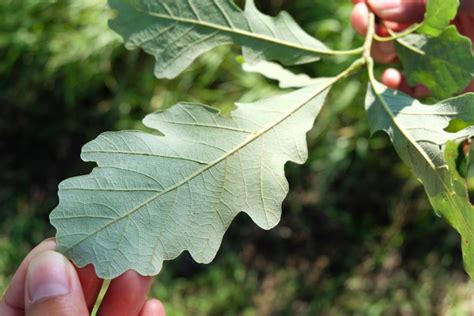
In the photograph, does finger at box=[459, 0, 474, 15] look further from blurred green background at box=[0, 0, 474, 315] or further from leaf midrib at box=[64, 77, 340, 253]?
blurred green background at box=[0, 0, 474, 315]

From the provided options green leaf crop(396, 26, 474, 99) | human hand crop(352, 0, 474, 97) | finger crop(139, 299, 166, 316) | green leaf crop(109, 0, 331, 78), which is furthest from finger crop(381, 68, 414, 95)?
finger crop(139, 299, 166, 316)

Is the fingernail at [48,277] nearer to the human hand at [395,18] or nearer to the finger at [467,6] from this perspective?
the human hand at [395,18]

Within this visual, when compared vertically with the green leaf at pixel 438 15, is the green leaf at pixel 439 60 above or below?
below

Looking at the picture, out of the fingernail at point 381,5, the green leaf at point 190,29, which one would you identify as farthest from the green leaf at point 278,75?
the fingernail at point 381,5

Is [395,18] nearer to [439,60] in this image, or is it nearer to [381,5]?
[381,5]

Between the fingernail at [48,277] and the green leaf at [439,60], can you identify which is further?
the green leaf at [439,60]

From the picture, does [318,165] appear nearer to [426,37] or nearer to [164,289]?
[164,289]

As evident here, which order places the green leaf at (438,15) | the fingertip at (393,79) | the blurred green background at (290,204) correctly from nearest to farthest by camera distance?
the green leaf at (438,15)
the fingertip at (393,79)
the blurred green background at (290,204)
